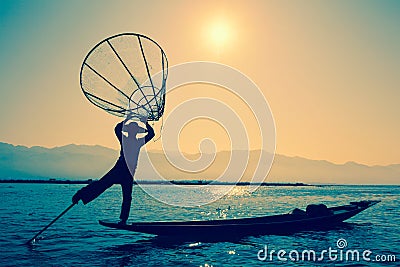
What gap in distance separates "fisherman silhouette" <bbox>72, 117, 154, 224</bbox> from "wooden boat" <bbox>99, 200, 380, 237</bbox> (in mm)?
2863

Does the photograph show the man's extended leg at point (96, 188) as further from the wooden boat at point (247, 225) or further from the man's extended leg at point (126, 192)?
the wooden boat at point (247, 225)

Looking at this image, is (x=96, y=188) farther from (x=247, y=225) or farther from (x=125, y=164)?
(x=247, y=225)

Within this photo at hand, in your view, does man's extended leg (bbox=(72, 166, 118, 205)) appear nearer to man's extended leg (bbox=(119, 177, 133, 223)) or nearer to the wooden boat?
man's extended leg (bbox=(119, 177, 133, 223))

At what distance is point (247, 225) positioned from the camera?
22.3 m

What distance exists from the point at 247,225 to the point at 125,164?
9.79 meters

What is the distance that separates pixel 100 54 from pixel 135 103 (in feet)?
8.05

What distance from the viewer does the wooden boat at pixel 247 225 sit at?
20094mm

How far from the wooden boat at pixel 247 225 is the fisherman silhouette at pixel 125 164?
9.39 ft

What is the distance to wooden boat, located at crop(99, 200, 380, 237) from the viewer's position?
20.1 meters

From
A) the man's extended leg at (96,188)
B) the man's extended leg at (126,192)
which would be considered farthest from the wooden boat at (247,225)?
the man's extended leg at (96,188)

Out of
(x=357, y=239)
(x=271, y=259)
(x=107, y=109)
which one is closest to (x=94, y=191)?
(x=107, y=109)

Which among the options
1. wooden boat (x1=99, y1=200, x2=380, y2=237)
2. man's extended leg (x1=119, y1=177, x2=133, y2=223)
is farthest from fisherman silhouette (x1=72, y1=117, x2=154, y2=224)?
wooden boat (x1=99, y1=200, x2=380, y2=237)

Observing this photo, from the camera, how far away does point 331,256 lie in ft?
64.3

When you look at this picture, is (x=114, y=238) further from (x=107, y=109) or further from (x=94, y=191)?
(x=107, y=109)
